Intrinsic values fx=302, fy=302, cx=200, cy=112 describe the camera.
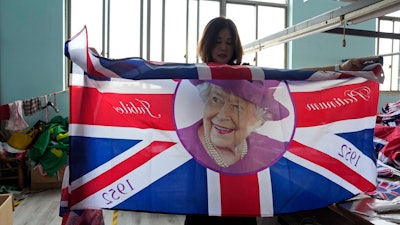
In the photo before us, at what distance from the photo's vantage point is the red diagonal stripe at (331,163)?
1.17 m

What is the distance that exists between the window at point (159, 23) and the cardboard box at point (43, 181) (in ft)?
6.39

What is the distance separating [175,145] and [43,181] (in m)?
3.35

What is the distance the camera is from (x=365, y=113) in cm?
127

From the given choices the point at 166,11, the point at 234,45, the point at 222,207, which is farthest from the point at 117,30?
the point at 222,207

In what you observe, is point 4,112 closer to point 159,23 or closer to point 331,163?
point 159,23

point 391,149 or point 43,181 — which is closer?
point 391,149

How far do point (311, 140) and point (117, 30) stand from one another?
165 inches

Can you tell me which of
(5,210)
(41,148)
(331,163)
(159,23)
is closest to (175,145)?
(331,163)

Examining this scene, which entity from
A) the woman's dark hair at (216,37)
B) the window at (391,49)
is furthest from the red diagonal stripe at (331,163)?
the window at (391,49)

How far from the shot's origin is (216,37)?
3.99ft

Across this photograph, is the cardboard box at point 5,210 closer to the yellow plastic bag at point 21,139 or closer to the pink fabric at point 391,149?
the yellow plastic bag at point 21,139

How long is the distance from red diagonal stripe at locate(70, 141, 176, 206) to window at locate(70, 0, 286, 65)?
367 cm

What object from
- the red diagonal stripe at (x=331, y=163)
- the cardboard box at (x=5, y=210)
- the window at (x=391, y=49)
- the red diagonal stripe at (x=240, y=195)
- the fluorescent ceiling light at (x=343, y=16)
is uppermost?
the window at (x=391, y=49)

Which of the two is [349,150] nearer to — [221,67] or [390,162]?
[221,67]
